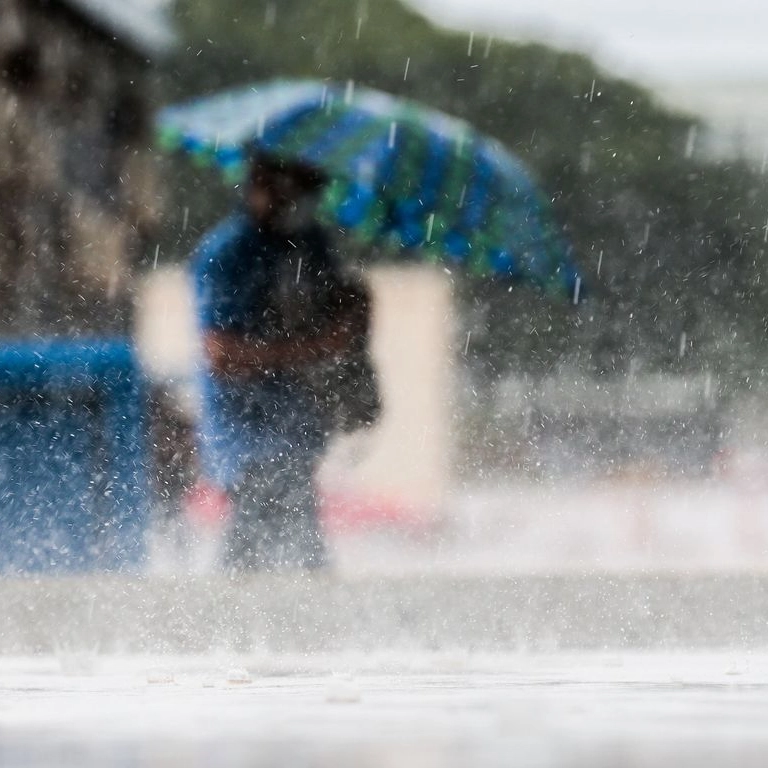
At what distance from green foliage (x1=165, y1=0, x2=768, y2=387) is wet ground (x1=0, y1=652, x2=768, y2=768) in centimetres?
111

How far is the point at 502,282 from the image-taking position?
9.29 ft

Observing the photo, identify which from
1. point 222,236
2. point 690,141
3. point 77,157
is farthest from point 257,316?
point 690,141

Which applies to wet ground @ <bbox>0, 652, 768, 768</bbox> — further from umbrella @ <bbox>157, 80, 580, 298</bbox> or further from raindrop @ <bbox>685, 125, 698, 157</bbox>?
raindrop @ <bbox>685, 125, 698, 157</bbox>

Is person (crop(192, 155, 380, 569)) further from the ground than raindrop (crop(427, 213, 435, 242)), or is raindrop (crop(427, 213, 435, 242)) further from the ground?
raindrop (crop(427, 213, 435, 242))

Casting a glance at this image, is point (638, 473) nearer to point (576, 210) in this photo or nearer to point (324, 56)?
point (576, 210)

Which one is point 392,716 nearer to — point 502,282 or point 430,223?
point 430,223

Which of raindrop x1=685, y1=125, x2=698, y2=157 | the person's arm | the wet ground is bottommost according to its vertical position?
the wet ground

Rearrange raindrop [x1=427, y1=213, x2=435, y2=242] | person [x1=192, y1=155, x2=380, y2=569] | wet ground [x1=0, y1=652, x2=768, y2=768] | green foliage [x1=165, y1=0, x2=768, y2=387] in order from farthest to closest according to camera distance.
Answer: green foliage [x1=165, y1=0, x2=768, y2=387] < raindrop [x1=427, y1=213, x2=435, y2=242] < person [x1=192, y1=155, x2=380, y2=569] < wet ground [x1=0, y1=652, x2=768, y2=768]

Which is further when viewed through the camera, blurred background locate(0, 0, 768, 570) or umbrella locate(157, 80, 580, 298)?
blurred background locate(0, 0, 768, 570)

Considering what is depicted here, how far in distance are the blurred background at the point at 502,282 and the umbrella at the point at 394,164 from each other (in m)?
0.09

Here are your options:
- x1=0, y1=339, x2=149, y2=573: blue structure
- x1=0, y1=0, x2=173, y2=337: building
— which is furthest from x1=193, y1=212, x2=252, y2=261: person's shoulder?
x1=0, y1=339, x2=149, y2=573: blue structure

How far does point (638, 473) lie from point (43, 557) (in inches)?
53.2

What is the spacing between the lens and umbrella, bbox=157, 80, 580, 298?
101 inches

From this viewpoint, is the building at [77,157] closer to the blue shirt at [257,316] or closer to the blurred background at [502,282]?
the blurred background at [502,282]
